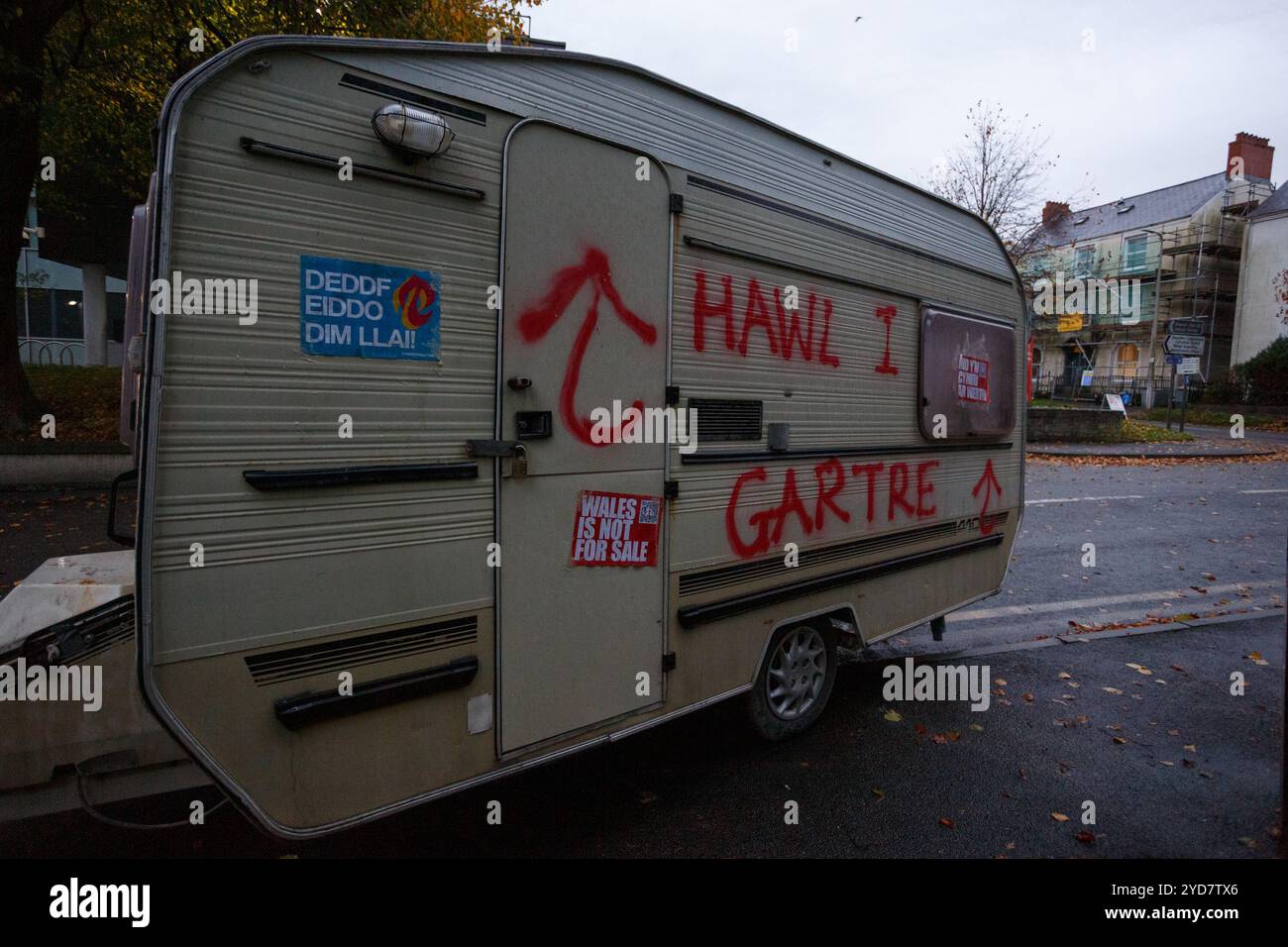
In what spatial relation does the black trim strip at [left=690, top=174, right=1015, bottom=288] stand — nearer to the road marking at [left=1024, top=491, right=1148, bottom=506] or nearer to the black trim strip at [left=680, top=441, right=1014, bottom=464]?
the black trim strip at [left=680, top=441, right=1014, bottom=464]

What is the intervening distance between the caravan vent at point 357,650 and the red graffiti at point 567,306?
35.1 inches

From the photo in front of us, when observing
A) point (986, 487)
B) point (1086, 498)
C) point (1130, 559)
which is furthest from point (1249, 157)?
point (986, 487)

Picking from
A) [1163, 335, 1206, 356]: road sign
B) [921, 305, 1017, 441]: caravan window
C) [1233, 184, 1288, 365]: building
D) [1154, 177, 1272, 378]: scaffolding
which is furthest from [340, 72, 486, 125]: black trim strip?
[1154, 177, 1272, 378]: scaffolding

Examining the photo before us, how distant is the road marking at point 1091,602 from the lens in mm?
6680

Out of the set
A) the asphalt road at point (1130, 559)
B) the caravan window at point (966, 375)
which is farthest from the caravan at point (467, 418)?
the asphalt road at point (1130, 559)

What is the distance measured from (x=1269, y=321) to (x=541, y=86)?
4802 cm

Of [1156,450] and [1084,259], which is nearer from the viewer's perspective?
[1156,450]

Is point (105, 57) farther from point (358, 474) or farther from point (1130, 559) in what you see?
point (1130, 559)

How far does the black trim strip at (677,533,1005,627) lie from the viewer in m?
3.54

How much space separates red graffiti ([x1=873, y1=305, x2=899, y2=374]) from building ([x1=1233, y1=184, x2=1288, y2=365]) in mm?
43773

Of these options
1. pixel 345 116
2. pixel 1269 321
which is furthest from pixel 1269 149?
pixel 345 116

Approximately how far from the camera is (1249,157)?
41.0 metres

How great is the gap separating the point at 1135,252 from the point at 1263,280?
7343mm
